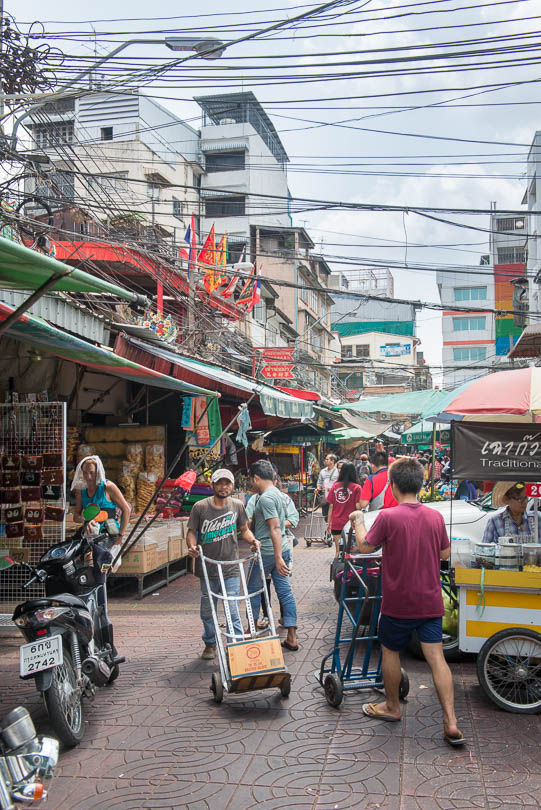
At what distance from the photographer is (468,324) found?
62.6 m

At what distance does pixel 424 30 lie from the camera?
8.32 meters

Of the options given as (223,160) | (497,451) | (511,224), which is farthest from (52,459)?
(511,224)

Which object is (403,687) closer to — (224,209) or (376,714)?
(376,714)

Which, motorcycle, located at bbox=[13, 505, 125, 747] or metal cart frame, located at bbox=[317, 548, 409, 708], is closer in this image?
motorcycle, located at bbox=[13, 505, 125, 747]

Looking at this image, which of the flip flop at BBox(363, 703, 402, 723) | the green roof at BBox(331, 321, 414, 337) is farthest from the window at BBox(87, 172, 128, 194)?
the green roof at BBox(331, 321, 414, 337)

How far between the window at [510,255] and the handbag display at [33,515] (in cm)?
6006

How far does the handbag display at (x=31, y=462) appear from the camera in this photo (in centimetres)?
765

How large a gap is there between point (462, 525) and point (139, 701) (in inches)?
163

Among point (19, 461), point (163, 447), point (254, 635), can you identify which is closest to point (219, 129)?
point (163, 447)

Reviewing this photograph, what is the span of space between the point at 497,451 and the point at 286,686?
2488mm

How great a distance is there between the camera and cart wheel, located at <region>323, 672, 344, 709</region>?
5012 millimetres

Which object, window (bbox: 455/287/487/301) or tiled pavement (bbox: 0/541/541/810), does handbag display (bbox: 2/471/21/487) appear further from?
window (bbox: 455/287/487/301)

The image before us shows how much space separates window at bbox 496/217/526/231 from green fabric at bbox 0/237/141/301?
201 ft

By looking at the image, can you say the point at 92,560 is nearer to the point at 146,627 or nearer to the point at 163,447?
the point at 146,627
